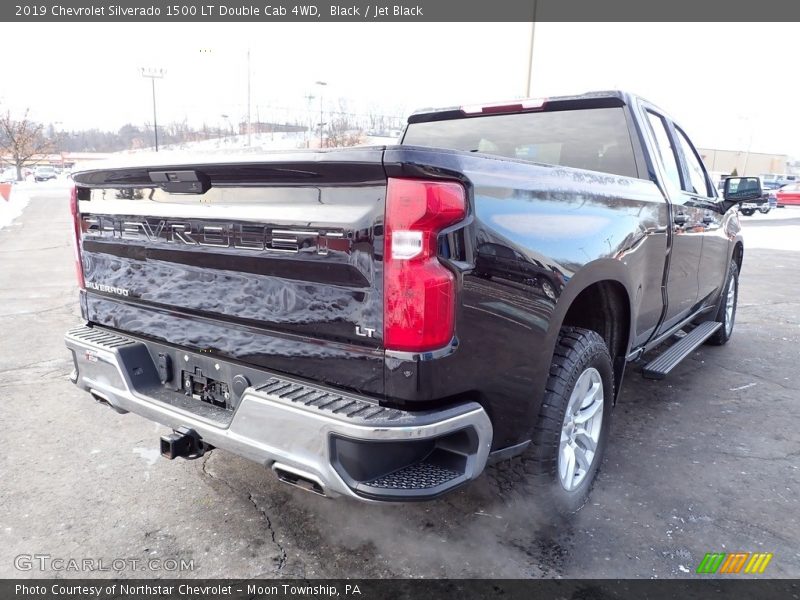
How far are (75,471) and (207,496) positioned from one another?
836 millimetres

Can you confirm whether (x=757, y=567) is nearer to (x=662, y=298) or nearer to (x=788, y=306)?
(x=662, y=298)

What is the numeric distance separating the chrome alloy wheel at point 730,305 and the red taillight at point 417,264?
4.76 meters

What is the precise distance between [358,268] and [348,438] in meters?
0.54

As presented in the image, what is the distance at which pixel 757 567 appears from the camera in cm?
243

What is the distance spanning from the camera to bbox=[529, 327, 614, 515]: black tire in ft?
7.97

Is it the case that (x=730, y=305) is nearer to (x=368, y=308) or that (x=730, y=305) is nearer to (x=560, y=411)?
(x=560, y=411)

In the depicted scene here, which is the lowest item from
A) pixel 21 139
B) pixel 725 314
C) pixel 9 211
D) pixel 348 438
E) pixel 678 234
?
pixel 9 211

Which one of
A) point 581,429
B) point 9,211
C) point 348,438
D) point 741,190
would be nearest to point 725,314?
point 741,190

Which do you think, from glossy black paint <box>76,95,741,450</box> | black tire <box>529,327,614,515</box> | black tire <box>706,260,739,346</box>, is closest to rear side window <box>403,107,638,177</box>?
glossy black paint <box>76,95,741,450</box>

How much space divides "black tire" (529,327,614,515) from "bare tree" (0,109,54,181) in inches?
2463

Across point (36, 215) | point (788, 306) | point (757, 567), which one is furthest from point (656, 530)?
point (36, 215)

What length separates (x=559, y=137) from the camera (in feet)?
11.9

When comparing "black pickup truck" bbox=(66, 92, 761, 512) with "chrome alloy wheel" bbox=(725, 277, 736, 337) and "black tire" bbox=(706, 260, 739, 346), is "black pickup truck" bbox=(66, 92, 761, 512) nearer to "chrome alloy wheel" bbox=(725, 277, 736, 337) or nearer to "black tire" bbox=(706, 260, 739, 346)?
"black tire" bbox=(706, 260, 739, 346)

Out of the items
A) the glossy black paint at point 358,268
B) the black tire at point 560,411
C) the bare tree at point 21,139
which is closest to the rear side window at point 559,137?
the glossy black paint at point 358,268
